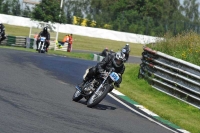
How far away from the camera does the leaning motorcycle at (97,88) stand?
1292 cm

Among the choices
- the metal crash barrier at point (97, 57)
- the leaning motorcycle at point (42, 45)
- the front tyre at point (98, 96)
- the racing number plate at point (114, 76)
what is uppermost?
the racing number plate at point (114, 76)

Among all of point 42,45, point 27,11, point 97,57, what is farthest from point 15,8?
point 42,45

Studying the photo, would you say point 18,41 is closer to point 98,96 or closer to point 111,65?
point 111,65

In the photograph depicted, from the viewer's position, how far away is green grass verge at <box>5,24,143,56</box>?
54700 millimetres

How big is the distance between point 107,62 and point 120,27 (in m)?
50.8

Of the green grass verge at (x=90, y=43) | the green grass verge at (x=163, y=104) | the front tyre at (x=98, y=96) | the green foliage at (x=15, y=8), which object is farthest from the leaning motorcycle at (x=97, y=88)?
the green foliage at (x=15, y=8)

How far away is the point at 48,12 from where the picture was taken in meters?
46.6

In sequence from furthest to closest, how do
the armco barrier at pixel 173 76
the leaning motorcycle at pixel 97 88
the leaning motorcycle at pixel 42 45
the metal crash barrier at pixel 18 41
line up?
the metal crash barrier at pixel 18 41 < the leaning motorcycle at pixel 42 45 < the armco barrier at pixel 173 76 < the leaning motorcycle at pixel 97 88

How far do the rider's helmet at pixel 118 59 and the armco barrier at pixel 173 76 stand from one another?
3.13 m

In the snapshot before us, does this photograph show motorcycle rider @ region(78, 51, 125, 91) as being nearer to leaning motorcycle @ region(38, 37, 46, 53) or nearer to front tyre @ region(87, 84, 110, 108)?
front tyre @ region(87, 84, 110, 108)

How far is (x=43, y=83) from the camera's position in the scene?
53.6 ft

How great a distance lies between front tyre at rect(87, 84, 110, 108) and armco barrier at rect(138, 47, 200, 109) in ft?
11.1

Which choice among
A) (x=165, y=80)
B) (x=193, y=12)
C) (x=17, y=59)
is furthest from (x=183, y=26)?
(x=193, y=12)

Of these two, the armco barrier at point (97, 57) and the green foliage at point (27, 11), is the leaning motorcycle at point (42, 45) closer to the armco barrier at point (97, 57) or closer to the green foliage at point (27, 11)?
the armco barrier at point (97, 57)
